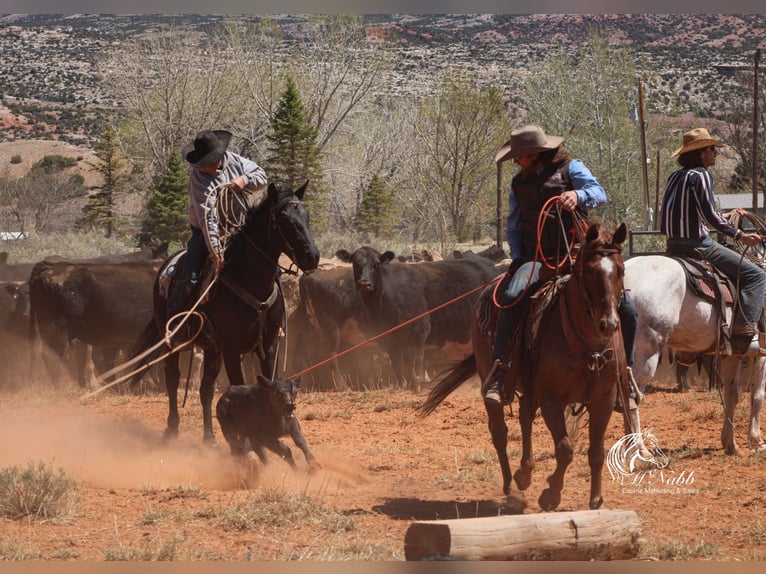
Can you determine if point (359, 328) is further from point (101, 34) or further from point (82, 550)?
point (101, 34)

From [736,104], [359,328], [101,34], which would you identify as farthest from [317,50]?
[359,328]

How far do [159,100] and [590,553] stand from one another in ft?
159

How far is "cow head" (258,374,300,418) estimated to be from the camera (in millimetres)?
8586

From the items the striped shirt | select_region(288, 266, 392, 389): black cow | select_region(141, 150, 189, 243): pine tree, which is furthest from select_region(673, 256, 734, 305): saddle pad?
select_region(141, 150, 189, 243): pine tree

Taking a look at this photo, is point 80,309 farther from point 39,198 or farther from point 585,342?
point 39,198

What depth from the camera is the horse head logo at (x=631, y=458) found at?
8977mm

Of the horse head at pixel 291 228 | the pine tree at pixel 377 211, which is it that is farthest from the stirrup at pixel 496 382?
the pine tree at pixel 377 211

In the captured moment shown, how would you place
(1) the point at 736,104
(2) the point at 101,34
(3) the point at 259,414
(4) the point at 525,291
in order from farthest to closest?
(2) the point at 101,34 < (1) the point at 736,104 < (3) the point at 259,414 < (4) the point at 525,291

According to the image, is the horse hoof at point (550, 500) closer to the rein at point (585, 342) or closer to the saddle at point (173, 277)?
the rein at point (585, 342)

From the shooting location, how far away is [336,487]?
8.47 meters

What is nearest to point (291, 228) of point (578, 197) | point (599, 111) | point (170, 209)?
point (578, 197)

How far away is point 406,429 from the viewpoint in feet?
38.7

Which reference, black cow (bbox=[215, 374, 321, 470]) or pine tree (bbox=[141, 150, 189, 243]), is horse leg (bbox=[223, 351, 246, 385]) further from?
pine tree (bbox=[141, 150, 189, 243])

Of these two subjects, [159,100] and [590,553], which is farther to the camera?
[159,100]
